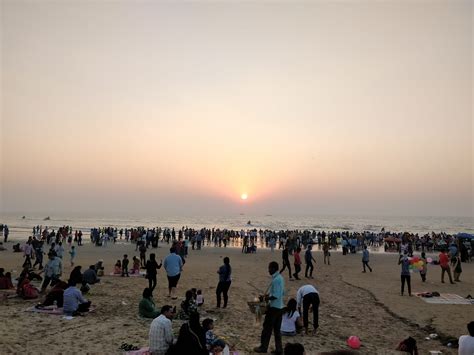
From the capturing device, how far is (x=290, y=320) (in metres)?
8.71

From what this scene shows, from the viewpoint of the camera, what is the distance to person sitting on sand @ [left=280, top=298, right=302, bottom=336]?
28.2ft

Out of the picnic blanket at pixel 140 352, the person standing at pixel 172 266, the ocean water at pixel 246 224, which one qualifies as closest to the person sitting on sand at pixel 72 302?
the person standing at pixel 172 266

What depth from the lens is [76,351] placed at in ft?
23.7

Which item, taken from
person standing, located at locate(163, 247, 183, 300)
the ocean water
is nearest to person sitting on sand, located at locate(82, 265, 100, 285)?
person standing, located at locate(163, 247, 183, 300)

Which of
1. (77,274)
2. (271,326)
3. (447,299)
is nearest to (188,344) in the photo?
(271,326)

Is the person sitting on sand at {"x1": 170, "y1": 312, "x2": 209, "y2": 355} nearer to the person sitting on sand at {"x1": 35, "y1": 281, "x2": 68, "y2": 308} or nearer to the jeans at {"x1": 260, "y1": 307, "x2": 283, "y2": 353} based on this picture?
the jeans at {"x1": 260, "y1": 307, "x2": 283, "y2": 353}

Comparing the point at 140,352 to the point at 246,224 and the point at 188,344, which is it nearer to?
the point at 188,344

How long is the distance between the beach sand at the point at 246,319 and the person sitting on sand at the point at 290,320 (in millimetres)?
171

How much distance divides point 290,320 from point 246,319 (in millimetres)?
1853

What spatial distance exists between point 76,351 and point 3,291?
664 cm

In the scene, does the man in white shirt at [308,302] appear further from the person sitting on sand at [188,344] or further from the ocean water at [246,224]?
the ocean water at [246,224]

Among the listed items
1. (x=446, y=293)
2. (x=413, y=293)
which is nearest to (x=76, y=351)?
(x=413, y=293)

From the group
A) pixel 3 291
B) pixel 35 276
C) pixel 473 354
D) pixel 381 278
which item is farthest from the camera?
pixel 381 278

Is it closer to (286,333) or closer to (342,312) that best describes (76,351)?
(286,333)
